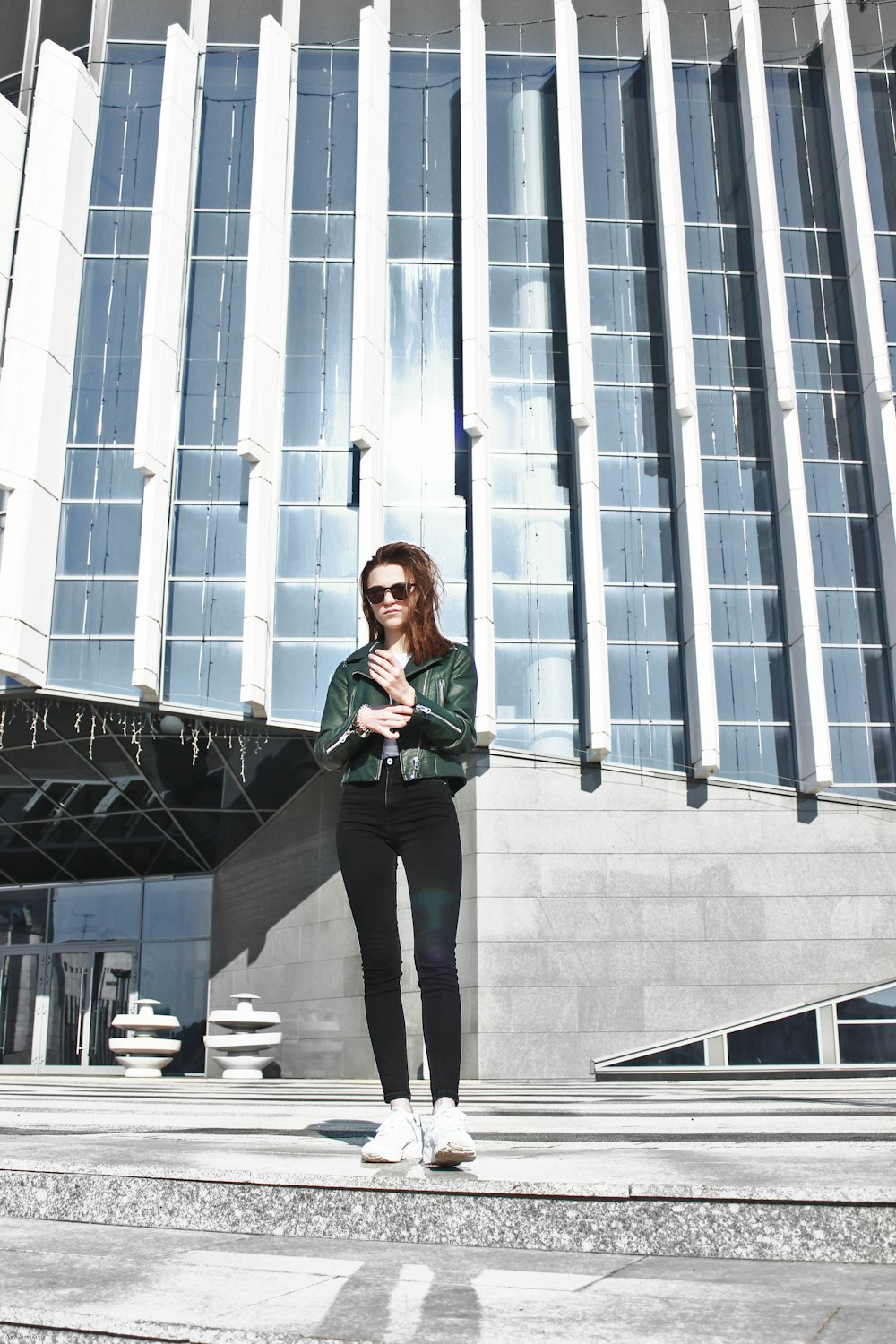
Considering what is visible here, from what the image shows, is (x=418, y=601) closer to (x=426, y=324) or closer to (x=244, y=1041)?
(x=244, y=1041)

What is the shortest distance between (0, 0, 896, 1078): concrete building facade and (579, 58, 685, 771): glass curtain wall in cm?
8

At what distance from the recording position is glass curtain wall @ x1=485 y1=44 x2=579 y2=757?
71.3 feet

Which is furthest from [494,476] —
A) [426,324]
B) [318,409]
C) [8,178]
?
[8,178]

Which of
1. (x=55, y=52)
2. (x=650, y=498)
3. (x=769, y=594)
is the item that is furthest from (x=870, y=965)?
(x=55, y=52)

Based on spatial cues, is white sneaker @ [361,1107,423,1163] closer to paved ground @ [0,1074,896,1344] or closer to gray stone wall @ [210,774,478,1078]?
paved ground @ [0,1074,896,1344]

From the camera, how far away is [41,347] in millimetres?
21656

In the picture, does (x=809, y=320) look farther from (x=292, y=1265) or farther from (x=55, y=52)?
(x=292, y=1265)

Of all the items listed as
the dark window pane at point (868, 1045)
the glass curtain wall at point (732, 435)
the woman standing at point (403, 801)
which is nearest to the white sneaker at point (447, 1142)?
the woman standing at point (403, 801)

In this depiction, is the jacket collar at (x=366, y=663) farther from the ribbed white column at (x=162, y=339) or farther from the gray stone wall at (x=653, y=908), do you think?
the gray stone wall at (x=653, y=908)

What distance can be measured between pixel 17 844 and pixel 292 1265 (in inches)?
1022

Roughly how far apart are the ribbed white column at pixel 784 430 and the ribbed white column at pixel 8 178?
14556 millimetres

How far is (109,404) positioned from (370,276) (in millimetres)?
5447

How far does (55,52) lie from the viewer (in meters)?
23.2

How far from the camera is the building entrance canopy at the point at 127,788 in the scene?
70.9 ft
